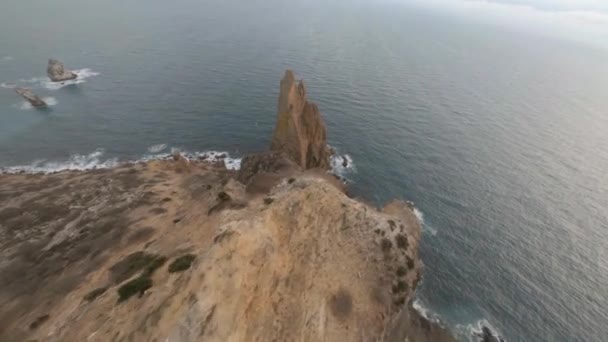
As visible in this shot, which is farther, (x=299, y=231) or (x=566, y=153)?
(x=566, y=153)

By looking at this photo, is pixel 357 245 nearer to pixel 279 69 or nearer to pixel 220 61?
pixel 279 69

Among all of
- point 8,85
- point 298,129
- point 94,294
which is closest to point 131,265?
point 94,294

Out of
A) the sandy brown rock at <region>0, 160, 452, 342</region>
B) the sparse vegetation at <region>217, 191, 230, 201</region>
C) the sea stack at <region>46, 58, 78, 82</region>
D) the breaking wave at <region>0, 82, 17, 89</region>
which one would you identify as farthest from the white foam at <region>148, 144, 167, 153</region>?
the breaking wave at <region>0, 82, 17, 89</region>

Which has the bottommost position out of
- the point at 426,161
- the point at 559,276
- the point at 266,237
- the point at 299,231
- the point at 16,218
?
the point at 559,276

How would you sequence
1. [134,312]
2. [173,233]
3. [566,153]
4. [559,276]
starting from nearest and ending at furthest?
[134,312]
[173,233]
[559,276]
[566,153]

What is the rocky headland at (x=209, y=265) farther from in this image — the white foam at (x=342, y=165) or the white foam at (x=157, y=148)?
the white foam at (x=157, y=148)

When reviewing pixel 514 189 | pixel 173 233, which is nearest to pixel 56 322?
pixel 173 233

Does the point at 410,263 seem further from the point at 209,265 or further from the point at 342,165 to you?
the point at 342,165

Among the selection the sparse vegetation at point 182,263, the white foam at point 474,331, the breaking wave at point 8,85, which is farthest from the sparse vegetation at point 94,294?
the breaking wave at point 8,85
